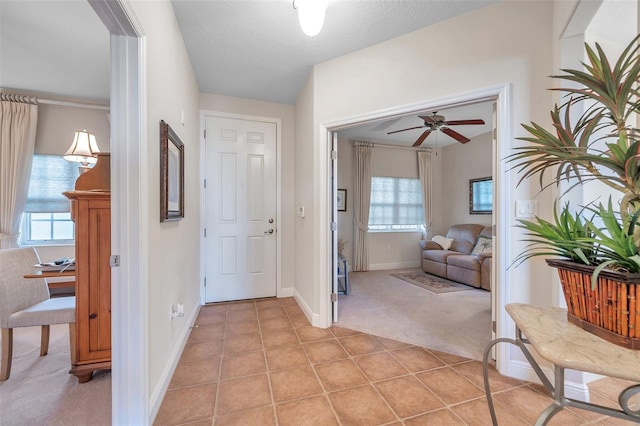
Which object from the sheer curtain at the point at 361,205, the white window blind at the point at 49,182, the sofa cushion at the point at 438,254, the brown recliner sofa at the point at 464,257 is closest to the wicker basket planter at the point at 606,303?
the brown recliner sofa at the point at 464,257

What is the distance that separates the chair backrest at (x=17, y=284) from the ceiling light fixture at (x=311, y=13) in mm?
2590

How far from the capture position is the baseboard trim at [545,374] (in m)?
1.57

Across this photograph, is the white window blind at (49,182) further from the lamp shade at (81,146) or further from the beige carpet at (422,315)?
the beige carpet at (422,315)

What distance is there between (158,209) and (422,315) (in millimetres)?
2817

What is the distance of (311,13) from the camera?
1.51 meters

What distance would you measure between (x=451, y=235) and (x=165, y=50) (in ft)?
17.2

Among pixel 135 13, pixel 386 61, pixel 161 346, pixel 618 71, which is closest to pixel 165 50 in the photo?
pixel 135 13

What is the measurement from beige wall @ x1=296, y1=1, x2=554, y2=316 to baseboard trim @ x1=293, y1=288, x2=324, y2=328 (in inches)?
4.5

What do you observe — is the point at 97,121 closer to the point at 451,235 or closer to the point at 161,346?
the point at 161,346

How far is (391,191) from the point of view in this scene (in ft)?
18.2

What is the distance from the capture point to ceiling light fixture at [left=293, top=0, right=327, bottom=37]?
1.48 m

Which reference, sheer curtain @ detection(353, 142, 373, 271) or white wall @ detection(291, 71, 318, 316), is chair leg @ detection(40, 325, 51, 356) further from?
sheer curtain @ detection(353, 142, 373, 271)

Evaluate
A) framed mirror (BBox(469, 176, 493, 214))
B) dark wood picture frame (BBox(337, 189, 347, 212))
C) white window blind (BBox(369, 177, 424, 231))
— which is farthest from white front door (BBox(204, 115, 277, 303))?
framed mirror (BBox(469, 176, 493, 214))

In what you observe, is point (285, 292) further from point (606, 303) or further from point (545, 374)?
point (606, 303)
